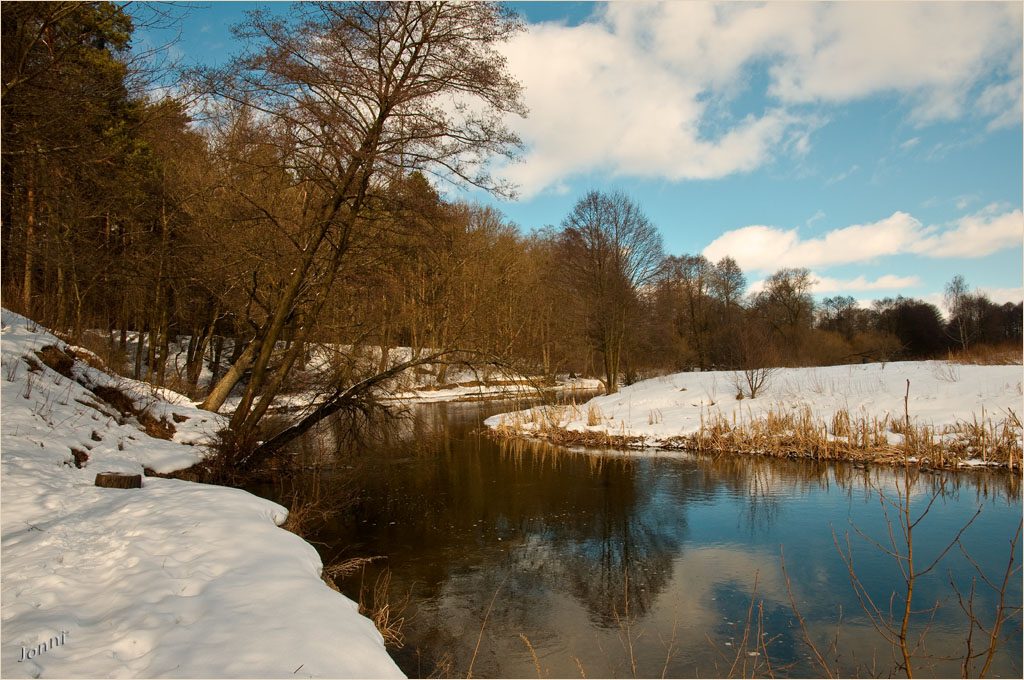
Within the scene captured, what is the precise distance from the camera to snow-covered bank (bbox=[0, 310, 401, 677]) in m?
2.91

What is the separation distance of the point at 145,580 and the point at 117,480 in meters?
2.48

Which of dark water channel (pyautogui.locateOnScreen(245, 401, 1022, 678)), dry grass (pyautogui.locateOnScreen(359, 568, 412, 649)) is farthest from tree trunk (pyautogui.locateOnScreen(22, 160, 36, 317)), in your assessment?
dry grass (pyautogui.locateOnScreen(359, 568, 412, 649))

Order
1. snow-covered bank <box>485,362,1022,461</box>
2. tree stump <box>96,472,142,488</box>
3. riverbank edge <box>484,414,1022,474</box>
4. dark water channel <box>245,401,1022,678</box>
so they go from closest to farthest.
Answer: dark water channel <box>245,401,1022,678</box> < tree stump <box>96,472,142,488</box> < riverbank edge <box>484,414,1022,474</box> < snow-covered bank <box>485,362,1022,461</box>

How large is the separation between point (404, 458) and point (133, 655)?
11.3 meters

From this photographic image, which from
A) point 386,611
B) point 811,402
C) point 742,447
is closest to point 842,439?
point 742,447

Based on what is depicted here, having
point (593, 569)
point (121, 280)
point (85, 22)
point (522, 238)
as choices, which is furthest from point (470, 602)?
point (522, 238)

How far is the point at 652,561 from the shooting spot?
7297 millimetres

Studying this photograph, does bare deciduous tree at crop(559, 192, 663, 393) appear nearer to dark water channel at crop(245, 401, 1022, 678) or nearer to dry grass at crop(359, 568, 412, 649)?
dark water channel at crop(245, 401, 1022, 678)

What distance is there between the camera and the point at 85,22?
20.9 feet

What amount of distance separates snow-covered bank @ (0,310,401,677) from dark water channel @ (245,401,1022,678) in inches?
61.7

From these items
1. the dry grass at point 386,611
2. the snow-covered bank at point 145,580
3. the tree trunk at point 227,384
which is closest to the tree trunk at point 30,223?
the snow-covered bank at point 145,580

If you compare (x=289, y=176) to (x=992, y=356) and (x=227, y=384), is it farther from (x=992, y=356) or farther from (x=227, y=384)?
(x=992, y=356)

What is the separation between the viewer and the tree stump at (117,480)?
5.58m

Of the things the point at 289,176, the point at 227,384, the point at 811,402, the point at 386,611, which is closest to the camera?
the point at 386,611
